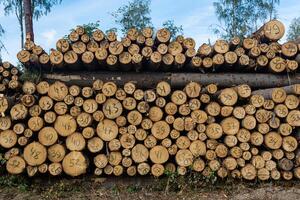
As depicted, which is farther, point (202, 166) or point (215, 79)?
point (215, 79)

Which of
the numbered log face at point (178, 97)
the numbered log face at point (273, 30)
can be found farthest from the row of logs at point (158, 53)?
the numbered log face at point (178, 97)

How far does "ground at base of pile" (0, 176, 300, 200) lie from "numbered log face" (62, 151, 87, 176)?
0.95 feet

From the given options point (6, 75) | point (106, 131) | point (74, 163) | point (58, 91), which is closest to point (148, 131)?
point (106, 131)

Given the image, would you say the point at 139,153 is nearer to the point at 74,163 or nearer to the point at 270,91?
the point at 74,163

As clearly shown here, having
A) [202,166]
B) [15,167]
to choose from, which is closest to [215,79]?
[202,166]

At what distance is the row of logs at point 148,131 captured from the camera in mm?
5625

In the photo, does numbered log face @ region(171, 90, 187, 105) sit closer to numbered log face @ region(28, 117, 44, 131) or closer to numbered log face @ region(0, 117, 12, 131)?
numbered log face @ region(28, 117, 44, 131)

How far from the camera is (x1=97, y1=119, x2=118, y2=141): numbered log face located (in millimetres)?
5672

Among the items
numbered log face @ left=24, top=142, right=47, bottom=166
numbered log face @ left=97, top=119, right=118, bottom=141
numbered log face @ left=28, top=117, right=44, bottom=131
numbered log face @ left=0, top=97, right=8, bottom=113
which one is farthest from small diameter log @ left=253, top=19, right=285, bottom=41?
numbered log face @ left=0, top=97, right=8, bottom=113

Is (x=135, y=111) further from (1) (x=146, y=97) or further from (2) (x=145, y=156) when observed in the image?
(2) (x=145, y=156)

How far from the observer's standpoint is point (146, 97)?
5754mm

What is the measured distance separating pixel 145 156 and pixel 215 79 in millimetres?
1623

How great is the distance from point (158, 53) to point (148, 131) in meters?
1.15

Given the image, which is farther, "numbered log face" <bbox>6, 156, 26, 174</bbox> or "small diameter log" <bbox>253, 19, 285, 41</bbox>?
"small diameter log" <bbox>253, 19, 285, 41</bbox>
